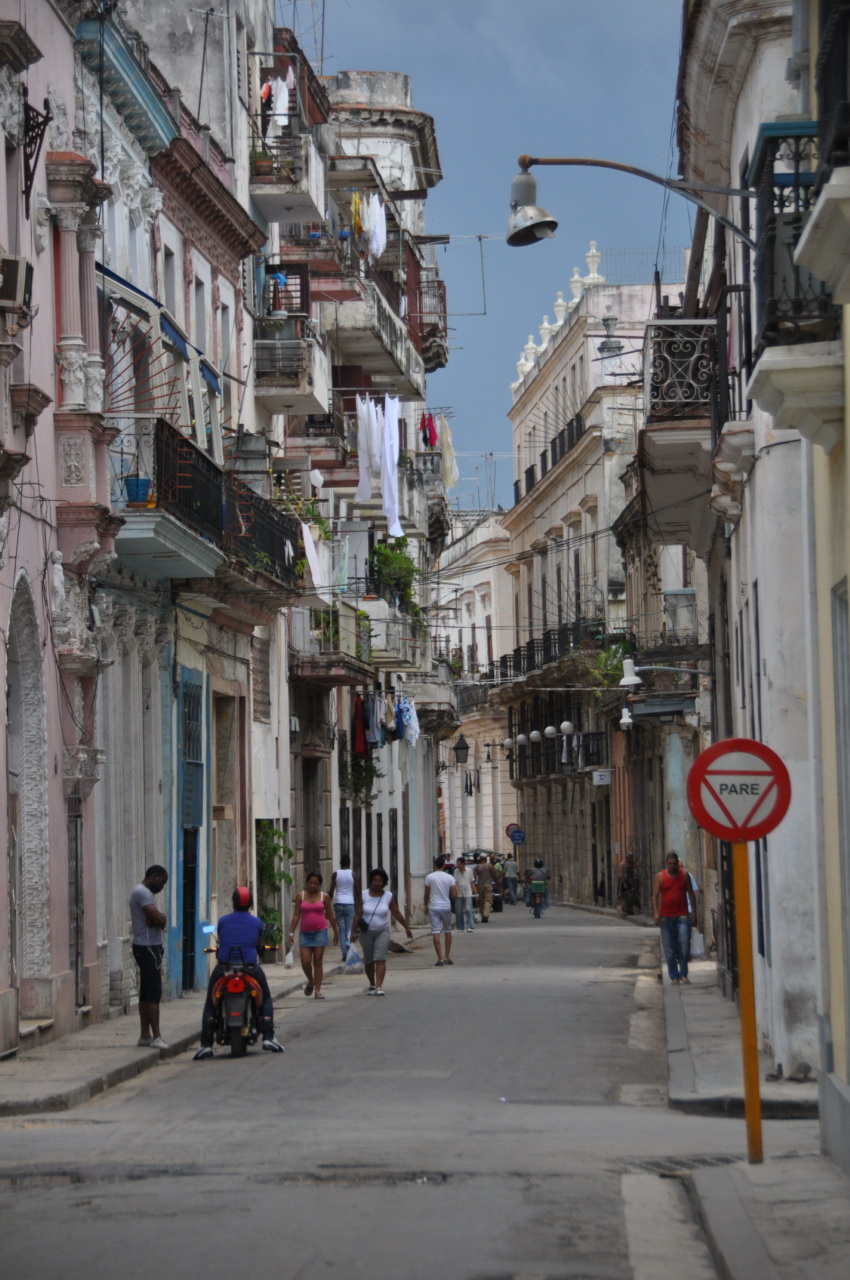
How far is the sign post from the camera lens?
447 inches

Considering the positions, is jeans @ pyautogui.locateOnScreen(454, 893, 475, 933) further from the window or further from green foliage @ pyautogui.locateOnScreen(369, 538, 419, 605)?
the window

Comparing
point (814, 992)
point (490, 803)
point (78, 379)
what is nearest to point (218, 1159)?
point (814, 992)

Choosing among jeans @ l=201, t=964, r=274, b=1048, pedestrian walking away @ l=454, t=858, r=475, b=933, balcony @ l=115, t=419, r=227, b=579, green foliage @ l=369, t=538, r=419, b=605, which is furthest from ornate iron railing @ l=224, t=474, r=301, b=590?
pedestrian walking away @ l=454, t=858, r=475, b=933

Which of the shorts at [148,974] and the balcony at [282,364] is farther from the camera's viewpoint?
the balcony at [282,364]

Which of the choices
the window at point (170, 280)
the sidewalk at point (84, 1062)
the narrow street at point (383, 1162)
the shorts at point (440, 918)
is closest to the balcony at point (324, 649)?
the shorts at point (440, 918)

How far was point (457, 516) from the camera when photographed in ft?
304

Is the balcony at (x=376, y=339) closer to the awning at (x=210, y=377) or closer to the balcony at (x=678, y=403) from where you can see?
the awning at (x=210, y=377)

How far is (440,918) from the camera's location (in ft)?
102

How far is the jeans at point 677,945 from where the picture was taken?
1024 inches

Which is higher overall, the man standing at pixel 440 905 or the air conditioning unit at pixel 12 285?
the air conditioning unit at pixel 12 285

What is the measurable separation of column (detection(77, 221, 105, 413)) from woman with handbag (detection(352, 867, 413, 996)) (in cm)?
660

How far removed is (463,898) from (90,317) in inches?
974

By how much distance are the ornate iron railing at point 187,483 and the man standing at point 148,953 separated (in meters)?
4.82

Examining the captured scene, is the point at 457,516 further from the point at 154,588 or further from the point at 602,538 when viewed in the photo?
the point at 154,588
